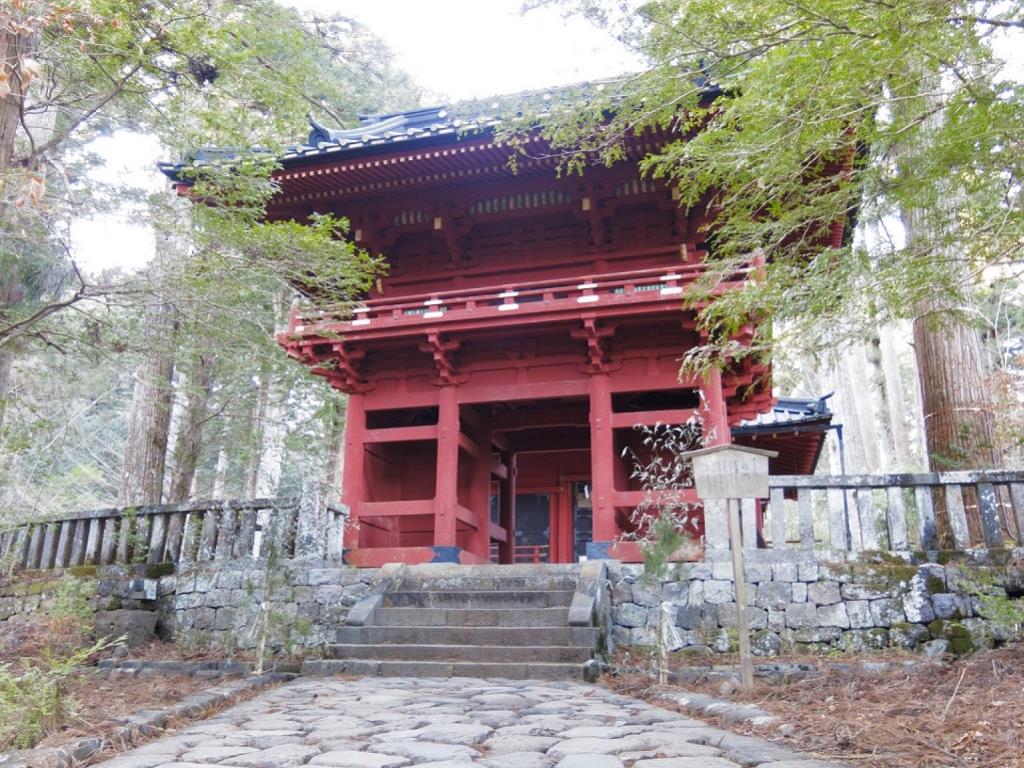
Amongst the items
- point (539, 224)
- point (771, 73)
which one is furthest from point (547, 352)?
point (771, 73)

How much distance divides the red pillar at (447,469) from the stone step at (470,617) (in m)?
2.19

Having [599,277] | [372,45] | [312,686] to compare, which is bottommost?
[312,686]

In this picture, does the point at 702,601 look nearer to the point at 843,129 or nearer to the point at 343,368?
the point at 843,129

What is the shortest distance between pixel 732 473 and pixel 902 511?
266 centimetres

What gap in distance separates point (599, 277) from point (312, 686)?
18.7 feet

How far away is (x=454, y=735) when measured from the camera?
3.67m

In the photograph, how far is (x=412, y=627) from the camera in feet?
22.1

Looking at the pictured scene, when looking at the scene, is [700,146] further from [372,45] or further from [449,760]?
[372,45]

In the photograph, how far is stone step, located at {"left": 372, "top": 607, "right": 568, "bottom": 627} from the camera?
666cm

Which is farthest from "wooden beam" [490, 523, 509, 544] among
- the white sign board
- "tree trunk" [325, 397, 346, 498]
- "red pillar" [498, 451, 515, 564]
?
the white sign board

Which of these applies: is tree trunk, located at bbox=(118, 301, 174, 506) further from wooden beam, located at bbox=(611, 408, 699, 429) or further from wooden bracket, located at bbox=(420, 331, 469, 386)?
wooden beam, located at bbox=(611, 408, 699, 429)

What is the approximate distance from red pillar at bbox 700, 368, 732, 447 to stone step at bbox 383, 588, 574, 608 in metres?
2.67

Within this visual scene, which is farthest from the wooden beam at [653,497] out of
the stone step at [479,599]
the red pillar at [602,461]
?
the stone step at [479,599]

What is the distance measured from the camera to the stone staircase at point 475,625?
6.06m
